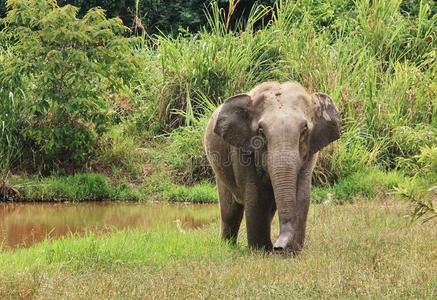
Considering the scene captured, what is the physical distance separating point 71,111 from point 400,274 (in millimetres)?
10640

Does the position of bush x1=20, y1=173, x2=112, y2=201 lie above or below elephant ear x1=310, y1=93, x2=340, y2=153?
below

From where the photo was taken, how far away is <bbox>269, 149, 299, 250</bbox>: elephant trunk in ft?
28.0

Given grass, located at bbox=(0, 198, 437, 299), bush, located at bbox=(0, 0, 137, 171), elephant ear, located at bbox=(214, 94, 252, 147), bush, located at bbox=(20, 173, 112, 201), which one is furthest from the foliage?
elephant ear, located at bbox=(214, 94, 252, 147)

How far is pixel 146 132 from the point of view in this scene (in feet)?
64.0

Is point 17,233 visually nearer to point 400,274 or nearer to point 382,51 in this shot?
point 400,274

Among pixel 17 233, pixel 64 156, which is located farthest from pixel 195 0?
pixel 17 233

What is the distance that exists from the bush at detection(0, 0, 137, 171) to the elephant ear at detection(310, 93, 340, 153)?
8171 mm

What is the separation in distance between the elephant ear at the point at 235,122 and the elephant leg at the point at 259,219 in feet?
1.90

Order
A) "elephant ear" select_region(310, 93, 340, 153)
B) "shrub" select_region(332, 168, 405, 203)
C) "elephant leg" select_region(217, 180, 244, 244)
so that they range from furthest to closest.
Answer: "shrub" select_region(332, 168, 405, 203) → "elephant leg" select_region(217, 180, 244, 244) → "elephant ear" select_region(310, 93, 340, 153)

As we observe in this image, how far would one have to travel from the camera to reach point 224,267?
26.6 feet

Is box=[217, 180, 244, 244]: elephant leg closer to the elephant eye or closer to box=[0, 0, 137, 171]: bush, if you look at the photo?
the elephant eye

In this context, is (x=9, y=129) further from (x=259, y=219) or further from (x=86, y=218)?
(x=259, y=219)

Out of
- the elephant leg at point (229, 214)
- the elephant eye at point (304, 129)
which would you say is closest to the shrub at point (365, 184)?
the elephant leg at point (229, 214)

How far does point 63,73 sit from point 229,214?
25.4ft
